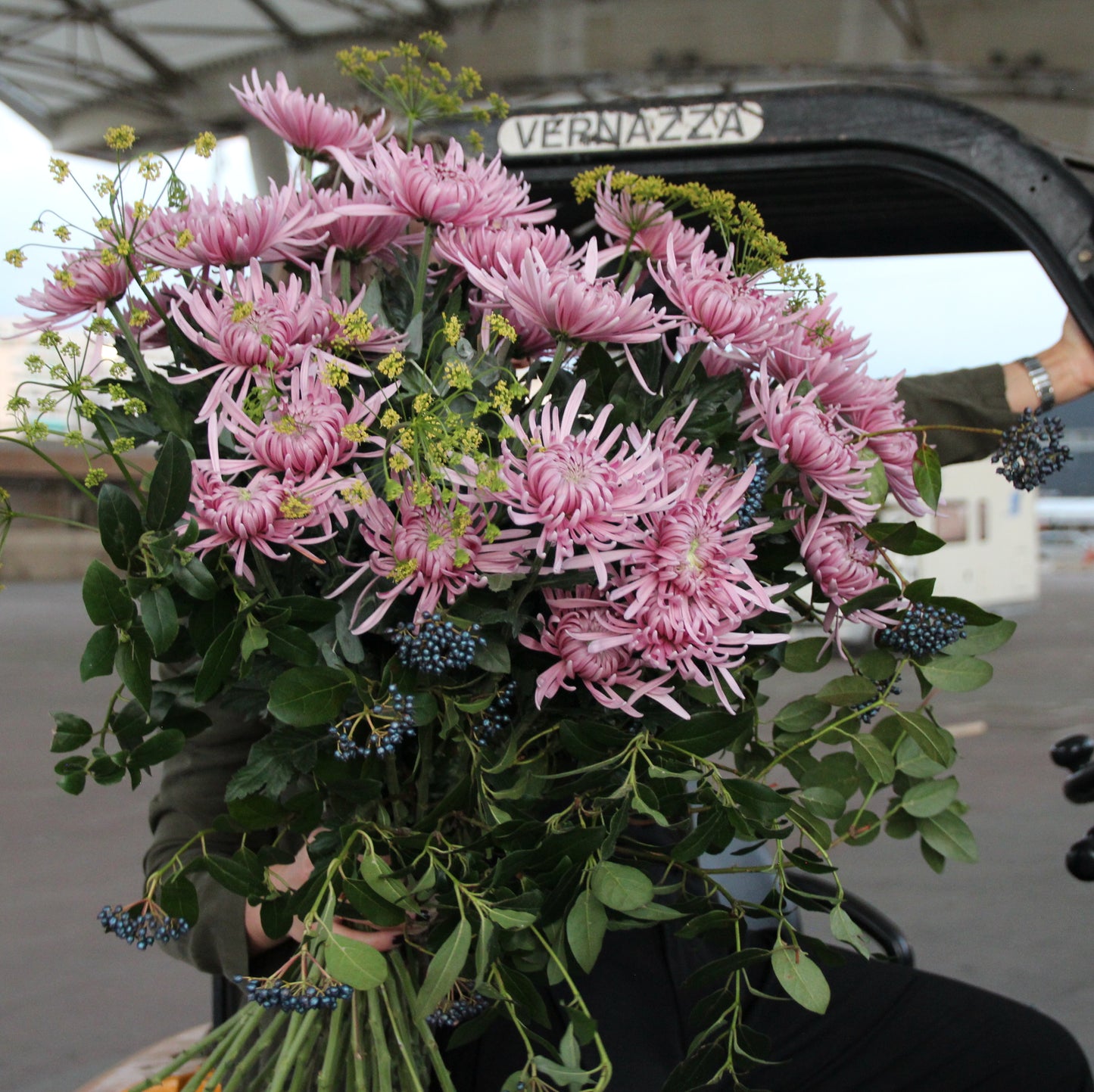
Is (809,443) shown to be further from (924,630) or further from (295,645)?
(295,645)

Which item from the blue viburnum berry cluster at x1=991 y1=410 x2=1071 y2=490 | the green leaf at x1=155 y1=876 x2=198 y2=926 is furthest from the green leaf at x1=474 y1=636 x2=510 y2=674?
the blue viburnum berry cluster at x1=991 y1=410 x2=1071 y2=490

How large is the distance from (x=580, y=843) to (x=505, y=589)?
19 cm

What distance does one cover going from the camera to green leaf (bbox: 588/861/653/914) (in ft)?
2.66

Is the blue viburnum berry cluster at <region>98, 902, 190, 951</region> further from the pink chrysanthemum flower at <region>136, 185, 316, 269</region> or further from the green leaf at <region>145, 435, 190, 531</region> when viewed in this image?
the pink chrysanthemum flower at <region>136, 185, 316, 269</region>

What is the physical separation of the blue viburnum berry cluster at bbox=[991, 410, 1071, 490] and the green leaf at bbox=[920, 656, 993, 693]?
167 millimetres

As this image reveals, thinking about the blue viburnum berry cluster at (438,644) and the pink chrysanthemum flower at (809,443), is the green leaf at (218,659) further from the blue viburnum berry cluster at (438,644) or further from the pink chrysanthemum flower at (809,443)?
the pink chrysanthemum flower at (809,443)

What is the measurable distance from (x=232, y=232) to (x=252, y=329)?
0.10 metres

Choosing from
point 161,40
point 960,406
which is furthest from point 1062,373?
point 161,40

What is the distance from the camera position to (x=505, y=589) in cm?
81

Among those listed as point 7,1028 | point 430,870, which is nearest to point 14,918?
point 7,1028

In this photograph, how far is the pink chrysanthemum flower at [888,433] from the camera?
3.11 feet

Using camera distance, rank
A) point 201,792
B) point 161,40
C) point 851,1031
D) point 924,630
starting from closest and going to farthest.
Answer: point 924,630 < point 201,792 < point 851,1031 < point 161,40

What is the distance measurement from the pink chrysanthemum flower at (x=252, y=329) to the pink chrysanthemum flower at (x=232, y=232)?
0.11ft

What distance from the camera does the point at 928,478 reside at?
98 cm
